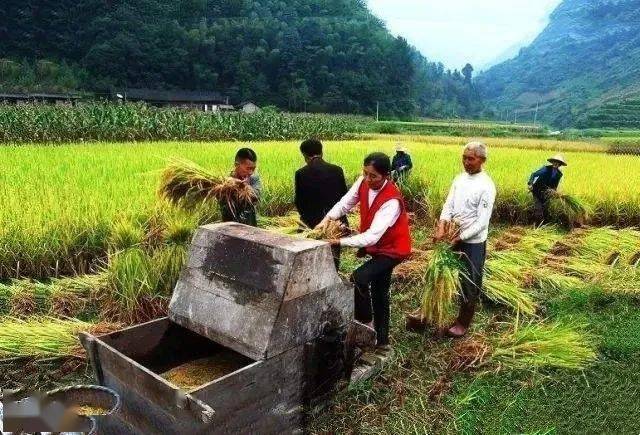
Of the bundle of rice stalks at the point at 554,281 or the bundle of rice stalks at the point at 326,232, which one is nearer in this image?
the bundle of rice stalks at the point at 326,232

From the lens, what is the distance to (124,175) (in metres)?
7.91

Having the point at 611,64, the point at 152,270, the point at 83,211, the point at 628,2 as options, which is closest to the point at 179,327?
the point at 152,270

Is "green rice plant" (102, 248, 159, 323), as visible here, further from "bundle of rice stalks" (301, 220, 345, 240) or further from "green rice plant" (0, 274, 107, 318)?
"bundle of rice stalks" (301, 220, 345, 240)

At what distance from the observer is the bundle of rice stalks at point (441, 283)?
3.96 m

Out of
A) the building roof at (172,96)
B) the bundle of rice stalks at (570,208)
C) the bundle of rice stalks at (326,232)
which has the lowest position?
the bundle of rice stalks at (570,208)

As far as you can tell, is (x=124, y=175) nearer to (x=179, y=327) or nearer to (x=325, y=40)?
(x=179, y=327)

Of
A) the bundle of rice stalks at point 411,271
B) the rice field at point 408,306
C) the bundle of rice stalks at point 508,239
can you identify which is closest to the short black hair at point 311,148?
the rice field at point 408,306

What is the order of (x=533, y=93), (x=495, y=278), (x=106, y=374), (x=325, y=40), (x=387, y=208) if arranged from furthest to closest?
1. (x=533, y=93)
2. (x=325, y=40)
3. (x=495, y=278)
4. (x=387, y=208)
5. (x=106, y=374)

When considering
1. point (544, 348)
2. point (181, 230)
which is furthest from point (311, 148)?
point (544, 348)

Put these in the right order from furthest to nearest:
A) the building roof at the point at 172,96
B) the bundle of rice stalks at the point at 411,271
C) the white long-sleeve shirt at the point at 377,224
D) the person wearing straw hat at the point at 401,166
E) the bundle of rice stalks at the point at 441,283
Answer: the building roof at the point at 172,96 < the person wearing straw hat at the point at 401,166 < the bundle of rice stalks at the point at 411,271 < the bundle of rice stalks at the point at 441,283 < the white long-sleeve shirt at the point at 377,224

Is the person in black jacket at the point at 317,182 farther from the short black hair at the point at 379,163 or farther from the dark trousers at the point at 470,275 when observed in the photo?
the short black hair at the point at 379,163

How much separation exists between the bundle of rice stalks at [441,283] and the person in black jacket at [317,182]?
1.02 m

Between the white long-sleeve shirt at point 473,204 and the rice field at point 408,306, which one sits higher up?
the white long-sleeve shirt at point 473,204

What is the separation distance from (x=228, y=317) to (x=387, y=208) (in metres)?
1.19
